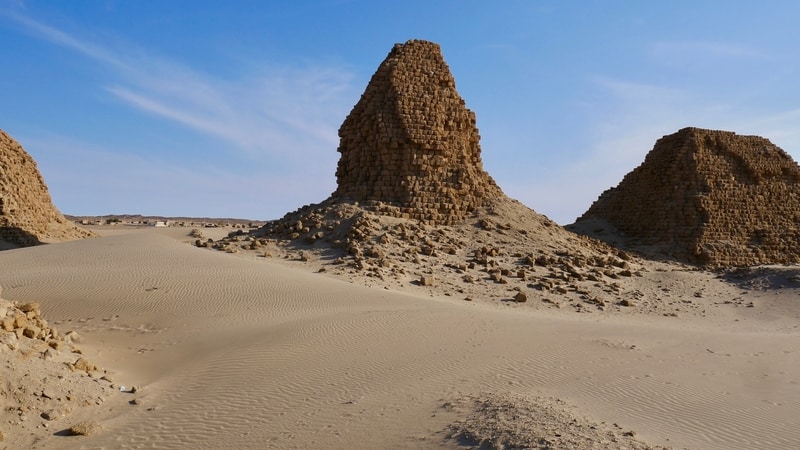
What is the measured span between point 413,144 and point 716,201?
12266 mm

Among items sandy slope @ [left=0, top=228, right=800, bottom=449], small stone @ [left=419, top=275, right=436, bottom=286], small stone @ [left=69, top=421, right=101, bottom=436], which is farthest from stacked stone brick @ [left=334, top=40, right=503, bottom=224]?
small stone @ [left=69, top=421, right=101, bottom=436]

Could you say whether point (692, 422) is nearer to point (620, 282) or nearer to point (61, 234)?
point (620, 282)

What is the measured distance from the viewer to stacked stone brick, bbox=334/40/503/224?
57.8ft

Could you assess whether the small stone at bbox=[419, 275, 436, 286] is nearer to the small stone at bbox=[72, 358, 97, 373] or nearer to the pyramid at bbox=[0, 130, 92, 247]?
the small stone at bbox=[72, 358, 97, 373]

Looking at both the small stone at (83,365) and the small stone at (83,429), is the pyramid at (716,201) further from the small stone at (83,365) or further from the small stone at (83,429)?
the small stone at (83,429)

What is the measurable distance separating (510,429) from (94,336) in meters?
6.69

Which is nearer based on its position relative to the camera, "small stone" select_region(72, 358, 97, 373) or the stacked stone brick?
"small stone" select_region(72, 358, 97, 373)

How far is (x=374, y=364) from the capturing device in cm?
839

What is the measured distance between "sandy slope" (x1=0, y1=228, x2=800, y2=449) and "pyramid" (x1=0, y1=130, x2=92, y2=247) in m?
9.29

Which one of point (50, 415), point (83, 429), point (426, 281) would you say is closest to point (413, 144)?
point (426, 281)

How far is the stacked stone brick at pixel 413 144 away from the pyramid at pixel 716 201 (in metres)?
8.17

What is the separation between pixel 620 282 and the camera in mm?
16719

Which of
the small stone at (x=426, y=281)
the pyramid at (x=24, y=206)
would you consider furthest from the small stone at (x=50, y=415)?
the pyramid at (x=24, y=206)

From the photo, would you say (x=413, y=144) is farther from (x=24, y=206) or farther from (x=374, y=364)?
(x=24, y=206)
